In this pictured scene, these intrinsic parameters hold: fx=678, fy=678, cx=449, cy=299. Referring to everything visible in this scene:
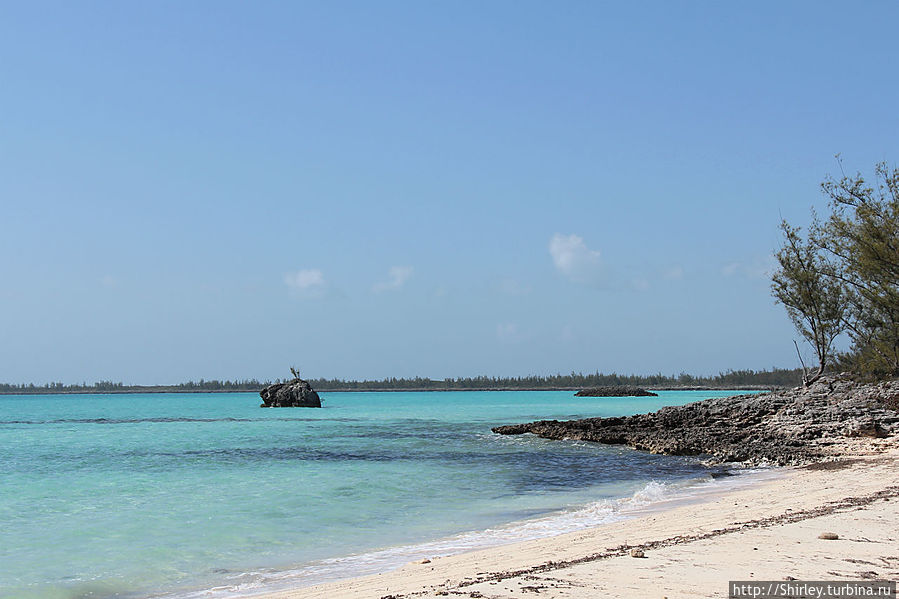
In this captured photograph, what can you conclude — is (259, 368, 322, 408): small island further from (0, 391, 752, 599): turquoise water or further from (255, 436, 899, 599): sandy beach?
(255, 436, 899, 599): sandy beach

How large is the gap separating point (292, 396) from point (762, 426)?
5354 cm

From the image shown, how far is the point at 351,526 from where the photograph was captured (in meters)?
12.8

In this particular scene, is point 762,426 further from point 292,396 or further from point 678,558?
point 292,396

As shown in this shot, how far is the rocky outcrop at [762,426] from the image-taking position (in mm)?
22781

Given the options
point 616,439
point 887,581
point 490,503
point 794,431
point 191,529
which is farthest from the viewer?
point 616,439

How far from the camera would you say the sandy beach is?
641 cm

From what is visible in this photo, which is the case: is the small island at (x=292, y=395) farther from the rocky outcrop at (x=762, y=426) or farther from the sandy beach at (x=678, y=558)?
the sandy beach at (x=678, y=558)

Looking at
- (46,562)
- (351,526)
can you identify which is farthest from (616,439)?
(46,562)

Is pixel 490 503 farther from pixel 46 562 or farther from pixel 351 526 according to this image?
pixel 46 562

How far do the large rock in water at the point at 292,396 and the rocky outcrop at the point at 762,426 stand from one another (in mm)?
40159

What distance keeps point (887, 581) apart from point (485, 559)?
4442 mm

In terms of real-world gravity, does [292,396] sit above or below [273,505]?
below

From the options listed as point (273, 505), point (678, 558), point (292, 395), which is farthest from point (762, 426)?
point (292, 395)

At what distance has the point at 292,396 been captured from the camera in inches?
2852
